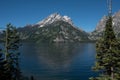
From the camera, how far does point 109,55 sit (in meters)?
33.1

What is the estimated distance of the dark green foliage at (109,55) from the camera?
33.0 m

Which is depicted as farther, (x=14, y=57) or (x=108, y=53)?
(x=14, y=57)

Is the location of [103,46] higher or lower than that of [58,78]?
higher

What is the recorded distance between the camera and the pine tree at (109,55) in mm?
32969

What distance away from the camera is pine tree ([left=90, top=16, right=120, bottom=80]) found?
3297 centimetres

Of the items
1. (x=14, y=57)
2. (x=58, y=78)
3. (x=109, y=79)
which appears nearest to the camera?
(x=109, y=79)

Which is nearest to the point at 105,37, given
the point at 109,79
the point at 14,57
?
the point at 109,79

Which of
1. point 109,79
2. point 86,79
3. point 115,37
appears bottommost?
point 86,79

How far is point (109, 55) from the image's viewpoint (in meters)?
33.1

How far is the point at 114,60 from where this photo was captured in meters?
33.2

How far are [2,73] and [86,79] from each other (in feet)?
293

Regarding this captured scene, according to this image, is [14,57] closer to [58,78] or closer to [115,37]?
[115,37]

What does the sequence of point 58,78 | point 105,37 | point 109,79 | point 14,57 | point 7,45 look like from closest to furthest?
point 109,79 < point 105,37 < point 7,45 < point 14,57 < point 58,78

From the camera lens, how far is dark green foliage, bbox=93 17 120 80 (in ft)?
108
